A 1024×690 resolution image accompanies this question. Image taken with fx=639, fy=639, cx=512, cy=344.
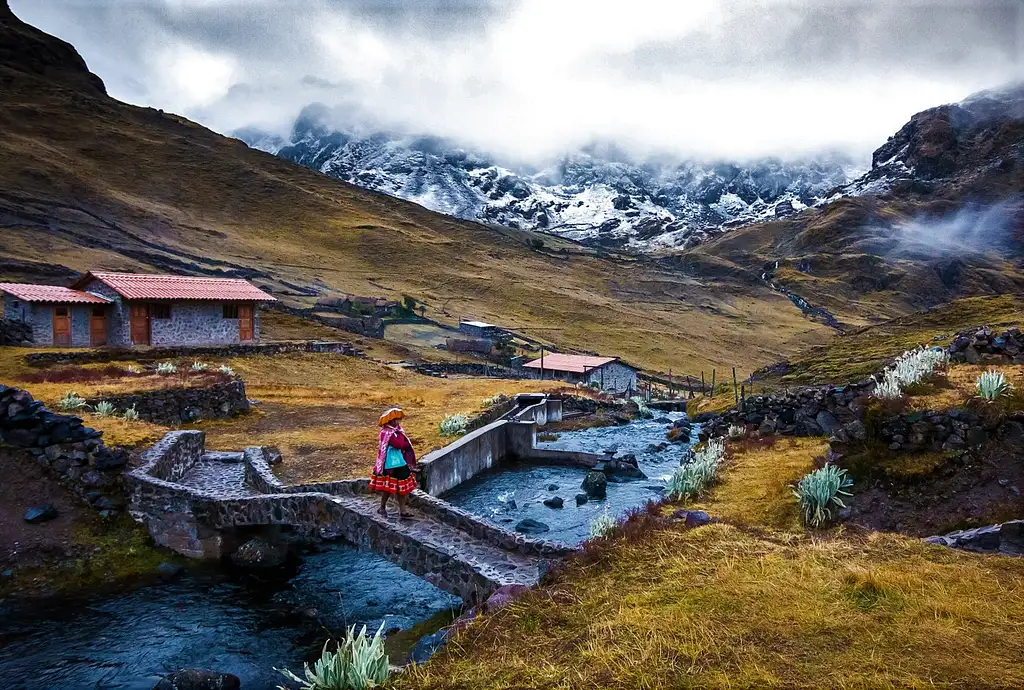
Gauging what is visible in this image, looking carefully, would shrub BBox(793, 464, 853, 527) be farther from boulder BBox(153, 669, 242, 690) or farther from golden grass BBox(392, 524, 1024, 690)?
boulder BBox(153, 669, 242, 690)

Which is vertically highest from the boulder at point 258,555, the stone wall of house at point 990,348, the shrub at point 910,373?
the stone wall of house at point 990,348

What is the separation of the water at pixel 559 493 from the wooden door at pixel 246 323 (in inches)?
1134

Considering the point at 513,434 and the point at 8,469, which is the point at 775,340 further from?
the point at 8,469

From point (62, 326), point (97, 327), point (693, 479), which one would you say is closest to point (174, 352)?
point (97, 327)

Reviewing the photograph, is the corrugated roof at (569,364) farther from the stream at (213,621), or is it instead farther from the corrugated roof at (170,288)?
the stream at (213,621)

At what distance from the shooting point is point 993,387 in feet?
40.1

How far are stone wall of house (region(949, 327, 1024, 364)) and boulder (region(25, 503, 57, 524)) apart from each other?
23.2 meters

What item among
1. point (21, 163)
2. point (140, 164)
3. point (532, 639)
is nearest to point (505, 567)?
point (532, 639)

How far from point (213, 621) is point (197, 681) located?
2.75 metres

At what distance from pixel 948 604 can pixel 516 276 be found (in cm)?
13916

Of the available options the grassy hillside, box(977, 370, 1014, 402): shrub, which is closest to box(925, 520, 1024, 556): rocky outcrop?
box(977, 370, 1014, 402): shrub

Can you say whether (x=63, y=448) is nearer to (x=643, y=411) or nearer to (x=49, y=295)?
(x=49, y=295)

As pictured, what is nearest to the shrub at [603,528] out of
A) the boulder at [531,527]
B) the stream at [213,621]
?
the stream at [213,621]

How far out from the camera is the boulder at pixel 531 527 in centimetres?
1853
